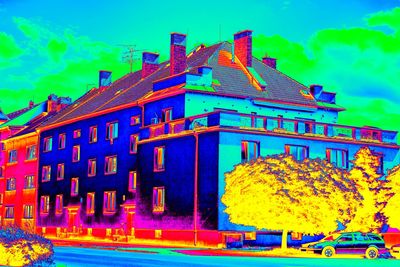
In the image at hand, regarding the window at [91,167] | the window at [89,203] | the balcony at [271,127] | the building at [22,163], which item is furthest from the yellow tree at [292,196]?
the building at [22,163]

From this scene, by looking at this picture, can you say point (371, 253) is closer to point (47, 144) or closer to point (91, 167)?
point (91, 167)

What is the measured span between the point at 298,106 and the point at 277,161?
57.4 feet

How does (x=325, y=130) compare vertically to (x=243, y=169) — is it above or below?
above

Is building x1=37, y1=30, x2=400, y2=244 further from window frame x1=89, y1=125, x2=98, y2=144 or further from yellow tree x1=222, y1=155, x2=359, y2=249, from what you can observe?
yellow tree x1=222, y1=155, x2=359, y2=249

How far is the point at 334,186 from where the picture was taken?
41312mm

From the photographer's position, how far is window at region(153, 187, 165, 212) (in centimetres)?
5103

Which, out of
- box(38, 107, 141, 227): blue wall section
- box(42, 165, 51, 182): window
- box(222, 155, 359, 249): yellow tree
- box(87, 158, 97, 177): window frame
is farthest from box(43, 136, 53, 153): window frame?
box(222, 155, 359, 249): yellow tree

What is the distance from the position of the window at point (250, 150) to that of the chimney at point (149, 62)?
67.9 ft

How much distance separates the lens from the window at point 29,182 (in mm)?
74688

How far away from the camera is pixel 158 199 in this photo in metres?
51.6

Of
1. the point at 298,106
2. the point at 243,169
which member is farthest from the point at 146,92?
the point at 243,169

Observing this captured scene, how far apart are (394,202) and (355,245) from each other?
1003 centimetres

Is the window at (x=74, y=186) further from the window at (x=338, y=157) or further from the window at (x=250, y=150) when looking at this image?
the window at (x=338, y=157)

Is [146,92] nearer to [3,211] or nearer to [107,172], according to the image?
[107,172]
